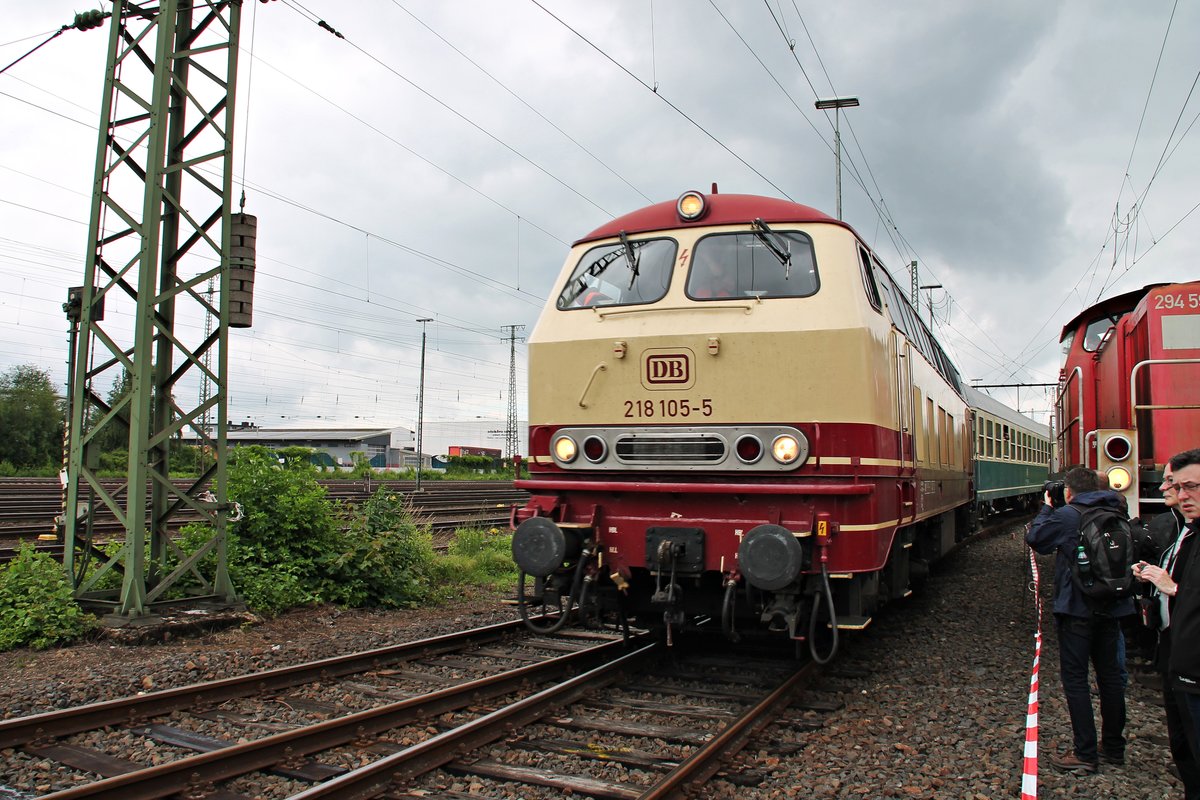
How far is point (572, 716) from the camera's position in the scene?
18.2 feet

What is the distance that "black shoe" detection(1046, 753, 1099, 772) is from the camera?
4754 mm

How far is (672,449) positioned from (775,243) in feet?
5.66

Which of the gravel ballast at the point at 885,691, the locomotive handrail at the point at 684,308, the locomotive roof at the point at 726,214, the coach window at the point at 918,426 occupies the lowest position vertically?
the gravel ballast at the point at 885,691

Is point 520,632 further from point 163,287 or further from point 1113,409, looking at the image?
point 1113,409

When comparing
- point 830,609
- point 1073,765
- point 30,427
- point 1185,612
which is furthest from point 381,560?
point 30,427

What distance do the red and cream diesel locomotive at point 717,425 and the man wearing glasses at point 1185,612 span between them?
2.06 m

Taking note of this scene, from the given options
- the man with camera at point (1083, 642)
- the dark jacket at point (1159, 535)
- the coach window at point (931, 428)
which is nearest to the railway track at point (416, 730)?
the man with camera at point (1083, 642)

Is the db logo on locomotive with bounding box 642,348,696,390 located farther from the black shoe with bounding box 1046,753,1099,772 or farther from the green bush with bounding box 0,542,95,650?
the green bush with bounding box 0,542,95,650

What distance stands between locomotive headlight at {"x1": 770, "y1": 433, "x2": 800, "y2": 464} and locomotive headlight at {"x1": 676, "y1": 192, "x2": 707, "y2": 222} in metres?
1.93

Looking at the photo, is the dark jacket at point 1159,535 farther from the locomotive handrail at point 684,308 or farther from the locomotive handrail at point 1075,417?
the locomotive handrail at point 684,308

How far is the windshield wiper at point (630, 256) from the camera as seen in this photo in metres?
6.73

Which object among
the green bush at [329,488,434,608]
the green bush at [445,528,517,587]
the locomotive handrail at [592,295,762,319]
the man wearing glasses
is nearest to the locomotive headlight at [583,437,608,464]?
the locomotive handrail at [592,295,762,319]

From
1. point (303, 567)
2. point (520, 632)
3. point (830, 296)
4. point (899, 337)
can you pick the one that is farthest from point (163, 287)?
point (899, 337)

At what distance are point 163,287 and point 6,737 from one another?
4853 mm
